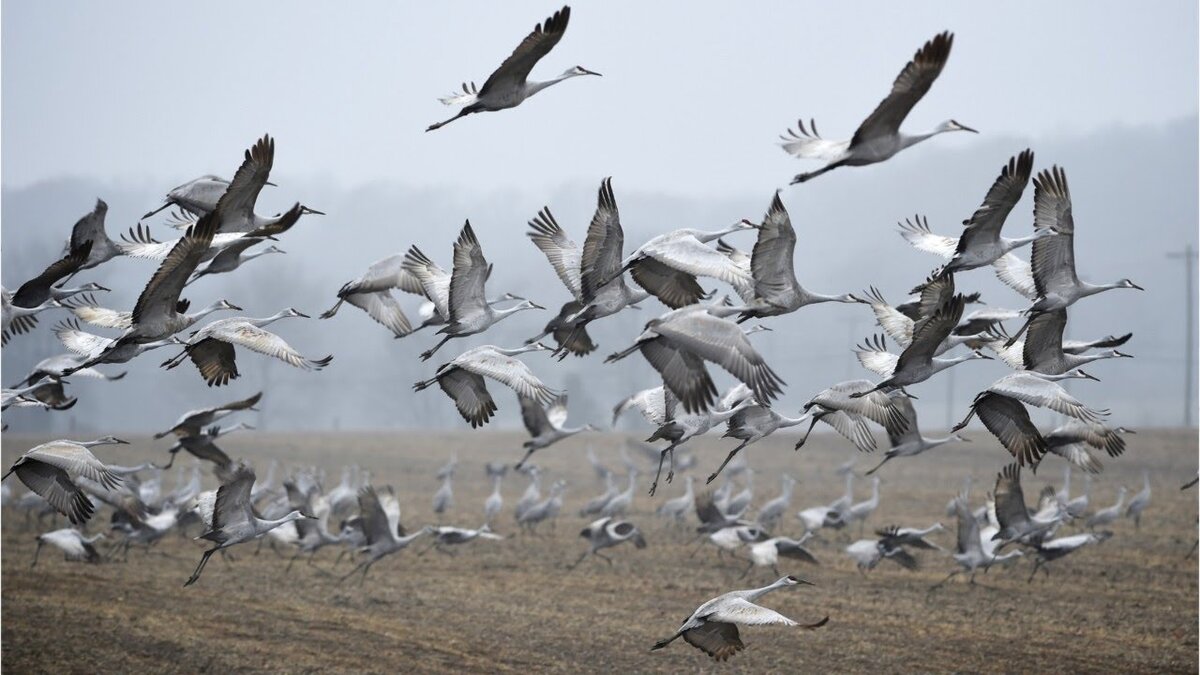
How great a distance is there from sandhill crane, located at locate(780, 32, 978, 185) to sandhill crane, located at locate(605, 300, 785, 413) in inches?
43.1

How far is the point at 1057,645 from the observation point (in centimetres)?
1465

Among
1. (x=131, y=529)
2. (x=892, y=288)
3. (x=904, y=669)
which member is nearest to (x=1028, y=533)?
(x=904, y=669)

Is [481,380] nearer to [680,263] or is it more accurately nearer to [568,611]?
[680,263]

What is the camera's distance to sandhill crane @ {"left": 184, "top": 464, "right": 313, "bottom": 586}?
11.5 metres

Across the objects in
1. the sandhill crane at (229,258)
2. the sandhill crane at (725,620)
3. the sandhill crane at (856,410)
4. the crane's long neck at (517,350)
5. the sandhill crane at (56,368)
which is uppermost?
the sandhill crane at (229,258)

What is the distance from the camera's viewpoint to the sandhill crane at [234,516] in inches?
454

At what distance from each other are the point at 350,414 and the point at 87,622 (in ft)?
315

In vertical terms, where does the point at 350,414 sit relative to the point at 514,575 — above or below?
below

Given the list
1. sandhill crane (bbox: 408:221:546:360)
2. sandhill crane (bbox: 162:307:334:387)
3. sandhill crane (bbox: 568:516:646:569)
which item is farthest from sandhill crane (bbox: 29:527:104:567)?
sandhill crane (bbox: 408:221:546:360)

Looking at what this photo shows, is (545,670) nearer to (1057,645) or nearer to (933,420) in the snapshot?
(1057,645)

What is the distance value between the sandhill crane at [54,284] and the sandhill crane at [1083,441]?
724 cm

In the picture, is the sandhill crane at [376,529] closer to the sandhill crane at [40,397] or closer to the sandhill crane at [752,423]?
the sandhill crane at [40,397]

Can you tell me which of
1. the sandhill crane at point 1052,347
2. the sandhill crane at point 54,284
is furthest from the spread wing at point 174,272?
the sandhill crane at point 1052,347

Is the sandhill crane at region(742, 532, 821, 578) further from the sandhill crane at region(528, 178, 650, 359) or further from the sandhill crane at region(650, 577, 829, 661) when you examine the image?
the sandhill crane at region(528, 178, 650, 359)
